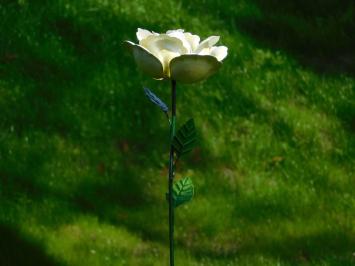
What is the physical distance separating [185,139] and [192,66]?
36cm

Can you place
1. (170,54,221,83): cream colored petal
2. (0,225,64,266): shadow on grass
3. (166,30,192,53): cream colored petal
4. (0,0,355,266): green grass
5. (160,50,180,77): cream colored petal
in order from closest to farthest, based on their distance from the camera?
(170,54,221,83): cream colored petal
(160,50,180,77): cream colored petal
(166,30,192,53): cream colored petal
(0,225,64,266): shadow on grass
(0,0,355,266): green grass

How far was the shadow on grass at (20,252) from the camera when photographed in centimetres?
634

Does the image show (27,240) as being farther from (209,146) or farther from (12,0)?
(12,0)

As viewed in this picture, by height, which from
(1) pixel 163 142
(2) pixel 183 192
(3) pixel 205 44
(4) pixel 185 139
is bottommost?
(2) pixel 183 192

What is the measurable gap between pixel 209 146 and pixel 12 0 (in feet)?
10.6

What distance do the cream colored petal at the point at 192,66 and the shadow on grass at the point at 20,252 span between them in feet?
11.7

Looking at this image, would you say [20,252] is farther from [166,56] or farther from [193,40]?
[166,56]

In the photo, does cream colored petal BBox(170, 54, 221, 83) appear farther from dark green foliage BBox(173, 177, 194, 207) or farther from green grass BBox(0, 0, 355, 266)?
green grass BBox(0, 0, 355, 266)

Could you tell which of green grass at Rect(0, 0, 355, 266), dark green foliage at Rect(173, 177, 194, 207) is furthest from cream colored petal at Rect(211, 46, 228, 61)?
green grass at Rect(0, 0, 355, 266)

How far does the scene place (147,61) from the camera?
323 cm

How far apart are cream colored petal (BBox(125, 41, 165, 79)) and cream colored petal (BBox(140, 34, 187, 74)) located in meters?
0.05

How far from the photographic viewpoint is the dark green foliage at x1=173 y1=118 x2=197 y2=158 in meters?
3.35

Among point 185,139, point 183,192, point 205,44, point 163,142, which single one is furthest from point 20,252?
point 205,44

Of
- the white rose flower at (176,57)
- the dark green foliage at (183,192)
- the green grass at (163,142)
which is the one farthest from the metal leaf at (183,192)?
the green grass at (163,142)
